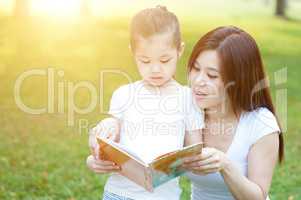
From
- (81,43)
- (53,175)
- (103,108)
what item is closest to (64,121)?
(103,108)

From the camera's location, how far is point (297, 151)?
22.7ft

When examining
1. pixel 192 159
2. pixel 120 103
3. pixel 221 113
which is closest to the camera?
pixel 192 159

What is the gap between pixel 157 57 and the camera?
315 cm

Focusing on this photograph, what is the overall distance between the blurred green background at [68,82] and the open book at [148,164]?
7.94 feet

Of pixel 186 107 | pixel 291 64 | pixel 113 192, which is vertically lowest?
pixel 291 64

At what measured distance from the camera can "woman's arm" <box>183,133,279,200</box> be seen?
285 centimetres

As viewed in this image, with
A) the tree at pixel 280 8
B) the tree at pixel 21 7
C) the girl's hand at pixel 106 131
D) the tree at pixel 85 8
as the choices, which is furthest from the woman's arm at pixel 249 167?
the tree at pixel 280 8

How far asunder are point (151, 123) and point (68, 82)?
7.20m

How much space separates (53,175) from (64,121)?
209 centimetres

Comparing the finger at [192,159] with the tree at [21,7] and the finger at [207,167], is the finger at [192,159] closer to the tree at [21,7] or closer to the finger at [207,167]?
the finger at [207,167]

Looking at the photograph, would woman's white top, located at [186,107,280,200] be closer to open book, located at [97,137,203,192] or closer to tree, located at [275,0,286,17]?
open book, located at [97,137,203,192]

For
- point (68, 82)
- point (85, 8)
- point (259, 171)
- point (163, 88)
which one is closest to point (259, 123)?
point (259, 171)

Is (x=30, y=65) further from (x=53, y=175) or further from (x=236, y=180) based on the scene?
(x=236, y=180)

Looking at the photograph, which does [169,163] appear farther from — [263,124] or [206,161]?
[263,124]
